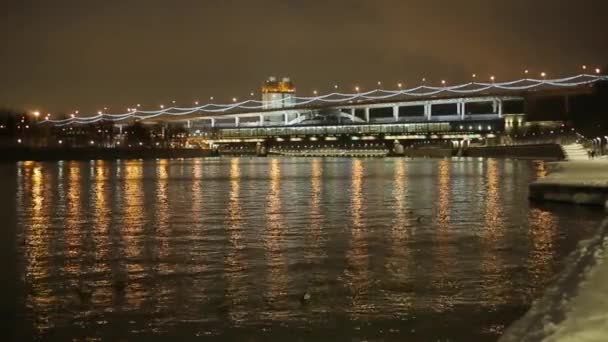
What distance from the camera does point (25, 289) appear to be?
12453mm

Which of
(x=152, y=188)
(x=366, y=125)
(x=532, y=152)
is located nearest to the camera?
(x=152, y=188)

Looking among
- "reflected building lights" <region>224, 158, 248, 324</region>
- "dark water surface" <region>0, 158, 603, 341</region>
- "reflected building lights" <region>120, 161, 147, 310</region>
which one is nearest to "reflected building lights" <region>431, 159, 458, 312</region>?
"dark water surface" <region>0, 158, 603, 341</region>

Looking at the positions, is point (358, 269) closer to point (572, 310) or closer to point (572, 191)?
point (572, 310)

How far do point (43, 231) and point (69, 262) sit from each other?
5.94 m

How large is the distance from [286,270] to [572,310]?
6.10 metres

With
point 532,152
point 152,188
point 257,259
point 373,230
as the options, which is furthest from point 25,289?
point 532,152

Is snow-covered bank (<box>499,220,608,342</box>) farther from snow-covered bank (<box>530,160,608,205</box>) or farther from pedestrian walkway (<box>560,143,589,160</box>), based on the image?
pedestrian walkway (<box>560,143,589,160</box>)

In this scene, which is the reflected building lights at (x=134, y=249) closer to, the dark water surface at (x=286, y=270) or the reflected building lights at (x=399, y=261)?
the dark water surface at (x=286, y=270)

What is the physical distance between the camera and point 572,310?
8930 millimetres

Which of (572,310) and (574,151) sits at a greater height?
(574,151)

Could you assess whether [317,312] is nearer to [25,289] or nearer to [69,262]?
[25,289]

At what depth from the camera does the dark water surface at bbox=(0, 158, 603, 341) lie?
10.2 metres

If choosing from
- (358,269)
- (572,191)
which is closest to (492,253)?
(358,269)

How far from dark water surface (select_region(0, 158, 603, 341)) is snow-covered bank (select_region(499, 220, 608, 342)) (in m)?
0.51
